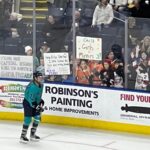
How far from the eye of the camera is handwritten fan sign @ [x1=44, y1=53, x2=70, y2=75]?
517 inches

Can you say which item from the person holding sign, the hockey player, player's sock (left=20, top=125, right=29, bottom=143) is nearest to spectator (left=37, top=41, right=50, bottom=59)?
the person holding sign

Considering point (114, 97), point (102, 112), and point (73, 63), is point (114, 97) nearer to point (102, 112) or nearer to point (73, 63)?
point (102, 112)

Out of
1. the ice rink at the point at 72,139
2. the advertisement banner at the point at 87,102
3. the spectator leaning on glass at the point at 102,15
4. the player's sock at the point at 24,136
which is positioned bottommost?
the ice rink at the point at 72,139

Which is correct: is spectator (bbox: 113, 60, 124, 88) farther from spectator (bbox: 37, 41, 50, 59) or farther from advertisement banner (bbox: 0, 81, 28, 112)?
advertisement banner (bbox: 0, 81, 28, 112)

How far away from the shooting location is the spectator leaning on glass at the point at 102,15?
1270cm

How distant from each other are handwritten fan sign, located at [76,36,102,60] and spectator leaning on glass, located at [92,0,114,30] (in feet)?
1.06

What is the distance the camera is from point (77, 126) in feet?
42.0

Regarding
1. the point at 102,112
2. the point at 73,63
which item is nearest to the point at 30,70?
the point at 73,63

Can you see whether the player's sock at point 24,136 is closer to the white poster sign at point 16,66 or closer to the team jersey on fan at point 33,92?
the team jersey on fan at point 33,92

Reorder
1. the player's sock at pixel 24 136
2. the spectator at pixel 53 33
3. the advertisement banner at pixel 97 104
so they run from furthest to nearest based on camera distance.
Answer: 1. the spectator at pixel 53 33
2. the advertisement banner at pixel 97 104
3. the player's sock at pixel 24 136

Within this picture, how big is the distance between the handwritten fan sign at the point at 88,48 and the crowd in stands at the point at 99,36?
0.27 ft

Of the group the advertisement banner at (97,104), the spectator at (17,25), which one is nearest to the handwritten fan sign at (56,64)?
the advertisement banner at (97,104)

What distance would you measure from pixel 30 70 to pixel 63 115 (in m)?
1.30

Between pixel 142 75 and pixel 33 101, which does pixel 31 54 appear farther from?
pixel 142 75
